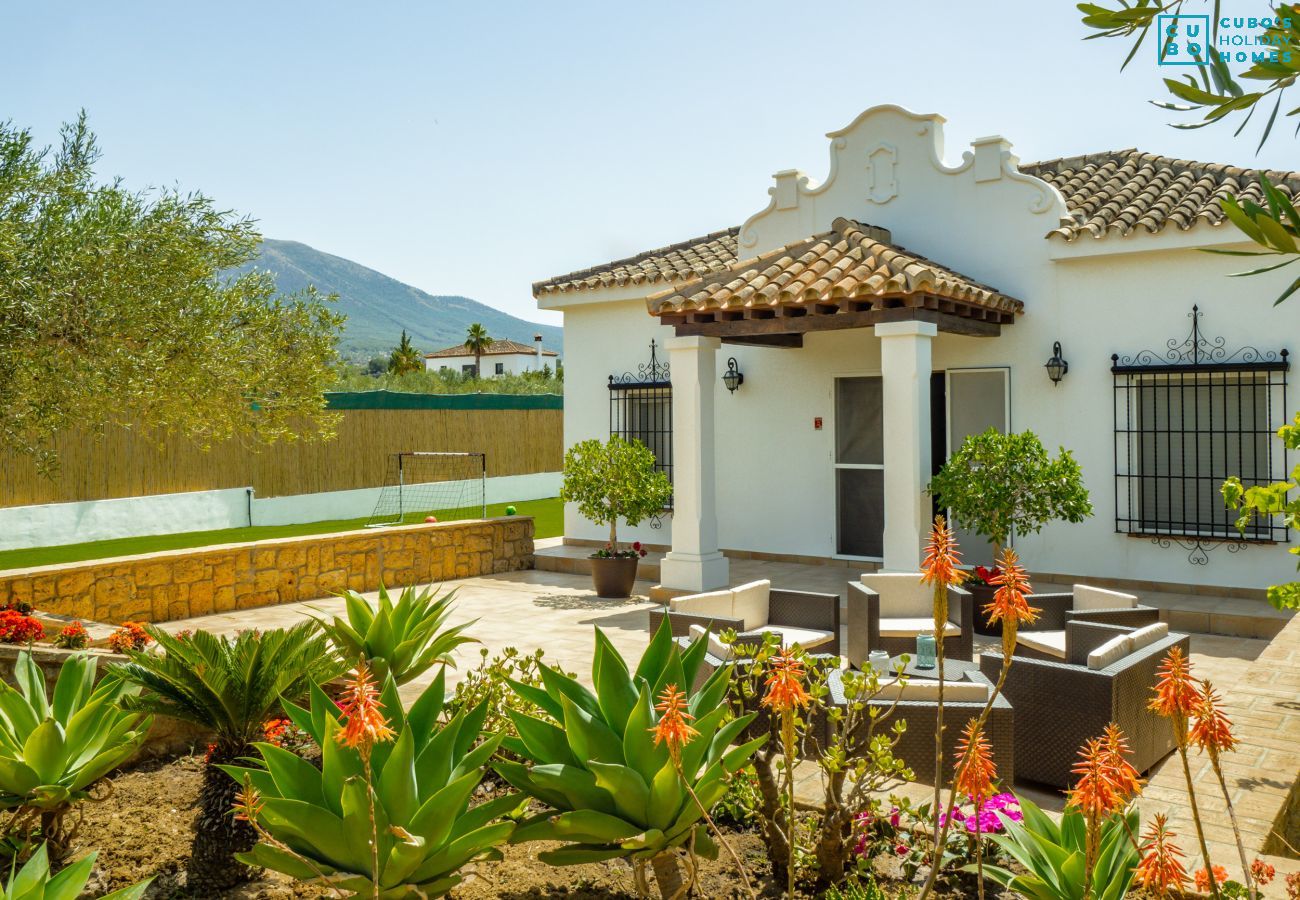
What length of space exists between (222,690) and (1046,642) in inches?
236

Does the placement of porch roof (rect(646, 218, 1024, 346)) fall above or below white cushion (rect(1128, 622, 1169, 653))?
above

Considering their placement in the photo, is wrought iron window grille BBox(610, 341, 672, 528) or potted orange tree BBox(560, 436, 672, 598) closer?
potted orange tree BBox(560, 436, 672, 598)

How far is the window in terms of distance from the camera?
35.2 ft

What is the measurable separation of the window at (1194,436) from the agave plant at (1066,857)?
29.1 feet

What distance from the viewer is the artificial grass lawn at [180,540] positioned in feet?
50.3

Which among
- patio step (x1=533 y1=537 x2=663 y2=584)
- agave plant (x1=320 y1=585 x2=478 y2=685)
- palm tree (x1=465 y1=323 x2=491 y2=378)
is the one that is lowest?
patio step (x1=533 y1=537 x2=663 y2=584)

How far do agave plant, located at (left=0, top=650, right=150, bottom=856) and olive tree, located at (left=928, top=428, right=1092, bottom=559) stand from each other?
772cm

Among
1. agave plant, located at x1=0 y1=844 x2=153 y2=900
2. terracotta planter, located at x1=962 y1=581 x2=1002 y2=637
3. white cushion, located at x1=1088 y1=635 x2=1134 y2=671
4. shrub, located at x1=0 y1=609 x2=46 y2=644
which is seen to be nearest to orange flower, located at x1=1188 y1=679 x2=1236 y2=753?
agave plant, located at x1=0 y1=844 x2=153 y2=900

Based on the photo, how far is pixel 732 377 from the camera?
1431 centimetres

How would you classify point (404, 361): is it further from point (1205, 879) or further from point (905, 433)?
point (1205, 879)

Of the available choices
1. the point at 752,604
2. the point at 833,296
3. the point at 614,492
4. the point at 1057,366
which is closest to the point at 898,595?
the point at 752,604

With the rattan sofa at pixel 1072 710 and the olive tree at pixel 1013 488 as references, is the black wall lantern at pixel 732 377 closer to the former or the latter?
the olive tree at pixel 1013 488

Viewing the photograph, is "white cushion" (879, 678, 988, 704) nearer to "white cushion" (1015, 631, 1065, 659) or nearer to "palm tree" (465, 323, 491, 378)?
"white cushion" (1015, 631, 1065, 659)

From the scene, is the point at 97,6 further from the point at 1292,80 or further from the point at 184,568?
the point at 1292,80
